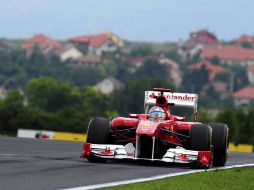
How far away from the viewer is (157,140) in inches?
995

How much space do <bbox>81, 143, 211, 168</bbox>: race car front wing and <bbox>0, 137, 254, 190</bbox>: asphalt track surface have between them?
7.5 inches

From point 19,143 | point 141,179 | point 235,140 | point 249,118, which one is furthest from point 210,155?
point 249,118

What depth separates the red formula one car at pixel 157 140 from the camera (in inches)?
981

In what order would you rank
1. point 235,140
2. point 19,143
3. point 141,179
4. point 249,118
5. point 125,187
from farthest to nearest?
point 249,118
point 235,140
point 19,143
point 141,179
point 125,187

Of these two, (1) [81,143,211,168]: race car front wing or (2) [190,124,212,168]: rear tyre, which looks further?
(2) [190,124,212,168]: rear tyre

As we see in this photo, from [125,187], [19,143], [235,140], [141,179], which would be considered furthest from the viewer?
[235,140]

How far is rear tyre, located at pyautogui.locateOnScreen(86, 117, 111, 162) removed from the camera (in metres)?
25.4

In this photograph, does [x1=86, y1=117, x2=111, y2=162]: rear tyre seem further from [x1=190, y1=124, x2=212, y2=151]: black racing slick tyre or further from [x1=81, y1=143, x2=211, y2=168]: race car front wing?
[x1=190, y1=124, x2=212, y2=151]: black racing slick tyre

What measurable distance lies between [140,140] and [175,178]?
369 centimetres

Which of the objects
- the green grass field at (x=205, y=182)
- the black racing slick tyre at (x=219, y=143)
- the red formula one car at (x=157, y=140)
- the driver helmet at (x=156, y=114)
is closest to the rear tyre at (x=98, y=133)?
the red formula one car at (x=157, y=140)

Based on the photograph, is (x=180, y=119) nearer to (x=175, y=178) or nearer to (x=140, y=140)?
(x=140, y=140)

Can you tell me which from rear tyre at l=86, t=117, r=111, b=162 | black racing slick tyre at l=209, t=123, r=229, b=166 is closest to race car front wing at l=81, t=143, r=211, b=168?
rear tyre at l=86, t=117, r=111, b=162

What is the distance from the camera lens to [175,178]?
21.4m

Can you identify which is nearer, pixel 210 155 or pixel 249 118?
pixel 210 155
